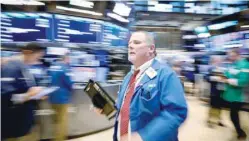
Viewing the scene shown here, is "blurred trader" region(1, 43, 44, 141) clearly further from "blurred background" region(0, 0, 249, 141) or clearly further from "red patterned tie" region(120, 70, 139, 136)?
"red patterned tie" region(120, 70, 139, 136)

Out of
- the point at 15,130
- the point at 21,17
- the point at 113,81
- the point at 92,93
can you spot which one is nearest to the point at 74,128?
the point at 113,81

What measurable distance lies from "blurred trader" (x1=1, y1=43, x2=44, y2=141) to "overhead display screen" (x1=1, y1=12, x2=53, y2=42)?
5.95 ft

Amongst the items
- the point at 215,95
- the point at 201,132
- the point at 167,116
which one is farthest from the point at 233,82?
the point at 167,116

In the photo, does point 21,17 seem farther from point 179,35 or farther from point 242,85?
point 179,35

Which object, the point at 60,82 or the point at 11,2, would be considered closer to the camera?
the point at 60,82

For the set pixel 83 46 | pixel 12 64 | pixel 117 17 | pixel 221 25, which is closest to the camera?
pixel 12 64

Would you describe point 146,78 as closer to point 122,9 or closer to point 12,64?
point 12,64

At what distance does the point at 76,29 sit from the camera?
507 centimetres

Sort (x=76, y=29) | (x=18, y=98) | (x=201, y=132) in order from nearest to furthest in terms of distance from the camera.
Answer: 1. (x=18, y=98)
2. (x=76, y=29)
3. (x=201, y=132)

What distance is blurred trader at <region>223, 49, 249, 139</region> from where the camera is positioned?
440 cm

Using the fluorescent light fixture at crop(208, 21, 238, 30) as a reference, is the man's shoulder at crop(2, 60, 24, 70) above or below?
below

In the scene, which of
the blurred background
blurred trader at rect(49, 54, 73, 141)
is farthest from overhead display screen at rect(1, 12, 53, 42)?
blurred trader at rect(49, 54, 73, 141)

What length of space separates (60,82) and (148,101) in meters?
2.53

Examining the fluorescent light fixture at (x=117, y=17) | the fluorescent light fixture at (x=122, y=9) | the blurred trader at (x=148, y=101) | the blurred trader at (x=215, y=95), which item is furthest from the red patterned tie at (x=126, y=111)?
the fluorescent light fixture at (x=122, y=9)
